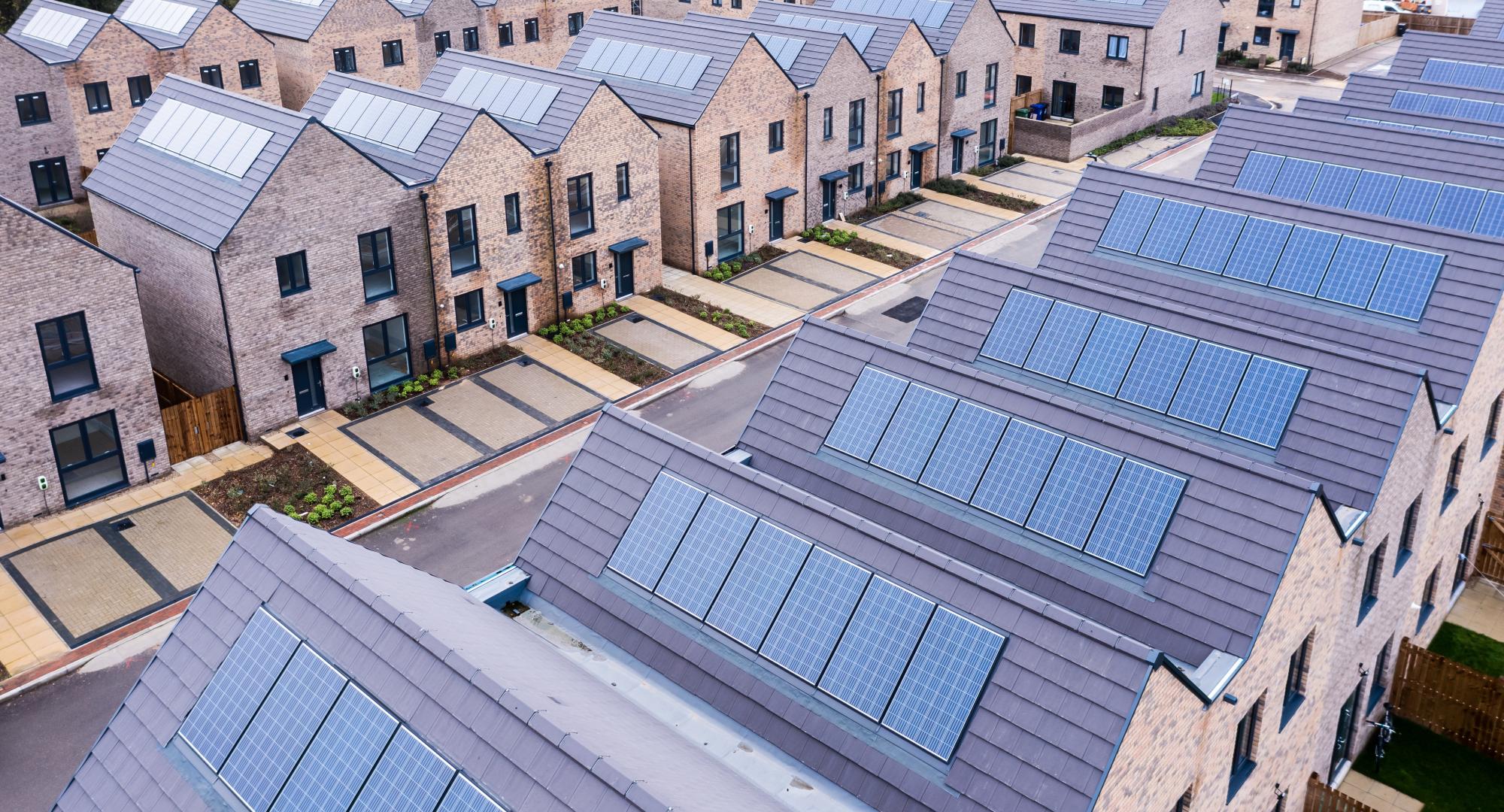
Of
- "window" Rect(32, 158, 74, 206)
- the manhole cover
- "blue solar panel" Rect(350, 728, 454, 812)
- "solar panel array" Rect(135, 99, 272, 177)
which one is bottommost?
the manhole cover

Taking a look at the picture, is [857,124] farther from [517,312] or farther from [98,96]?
[98,96]

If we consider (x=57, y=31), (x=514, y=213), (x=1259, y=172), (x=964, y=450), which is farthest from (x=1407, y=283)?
(x=57, y=31)

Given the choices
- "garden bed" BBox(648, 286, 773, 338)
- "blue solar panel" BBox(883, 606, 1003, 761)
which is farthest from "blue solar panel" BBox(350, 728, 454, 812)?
"garden bed" BBox(648, 286, 773, 338)

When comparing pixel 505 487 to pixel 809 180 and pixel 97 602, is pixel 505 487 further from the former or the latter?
pixel 809 180

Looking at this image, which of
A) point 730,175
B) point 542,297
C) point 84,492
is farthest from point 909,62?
point 84,492

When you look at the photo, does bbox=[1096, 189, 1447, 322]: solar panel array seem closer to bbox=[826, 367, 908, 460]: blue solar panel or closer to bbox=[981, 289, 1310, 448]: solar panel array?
bbox=[981, 289, 1310, 448]: solar panel array

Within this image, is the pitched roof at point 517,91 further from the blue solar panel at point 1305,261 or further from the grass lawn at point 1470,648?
the grass lawn at point 1470,648

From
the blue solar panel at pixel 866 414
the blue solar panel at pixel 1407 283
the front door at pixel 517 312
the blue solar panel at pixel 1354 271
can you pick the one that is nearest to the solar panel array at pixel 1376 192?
the blue solar panel at pixel 1354 271
